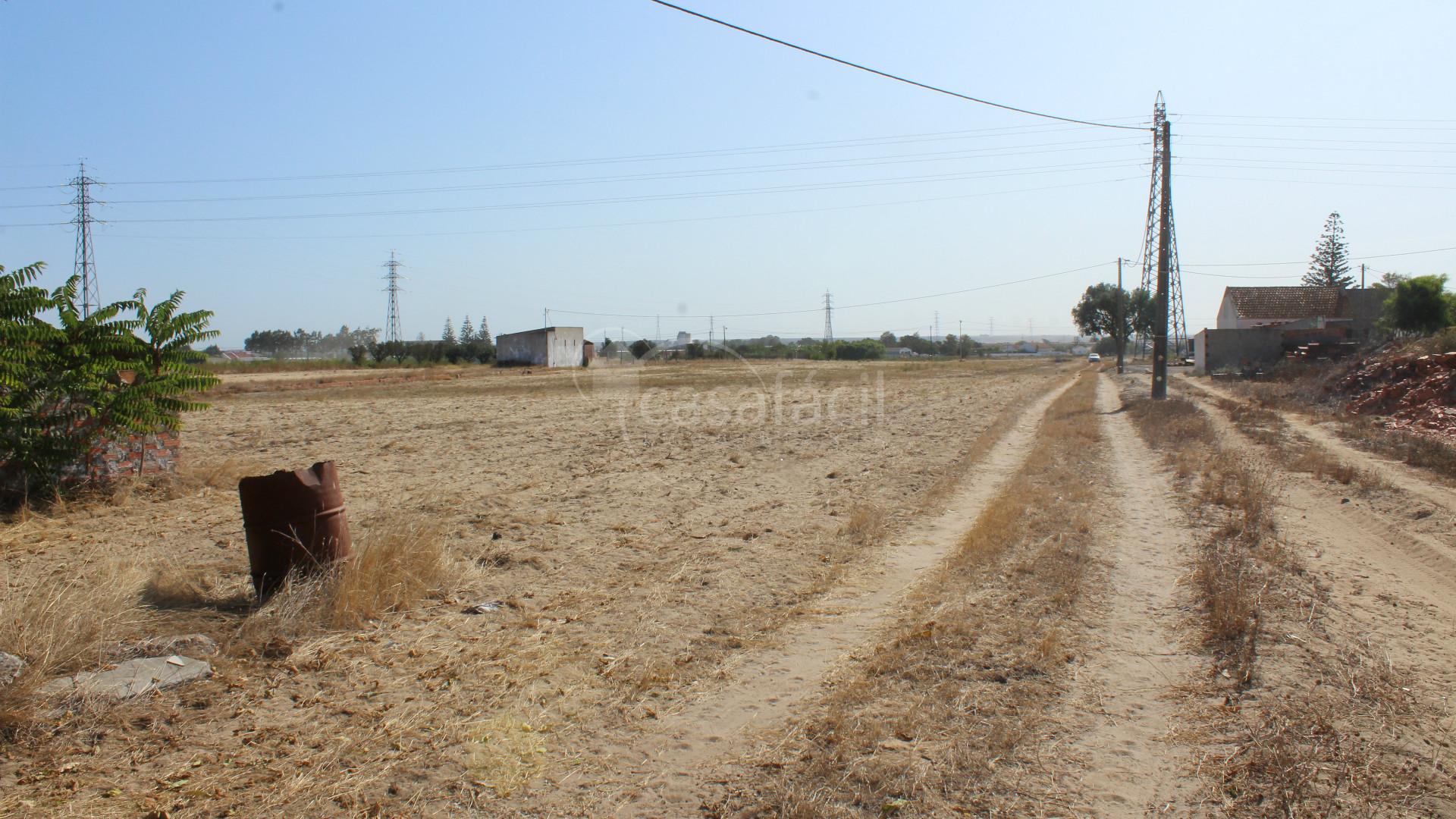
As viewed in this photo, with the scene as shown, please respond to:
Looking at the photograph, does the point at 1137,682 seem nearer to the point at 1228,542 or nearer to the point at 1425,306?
the point at 1228,542

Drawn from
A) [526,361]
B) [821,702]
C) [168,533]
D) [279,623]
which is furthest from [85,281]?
[821,702]

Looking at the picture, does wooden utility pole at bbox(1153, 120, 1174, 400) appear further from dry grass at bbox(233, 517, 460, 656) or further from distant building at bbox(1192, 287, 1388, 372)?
dry grass at bbox(233, 517, 460, 656)

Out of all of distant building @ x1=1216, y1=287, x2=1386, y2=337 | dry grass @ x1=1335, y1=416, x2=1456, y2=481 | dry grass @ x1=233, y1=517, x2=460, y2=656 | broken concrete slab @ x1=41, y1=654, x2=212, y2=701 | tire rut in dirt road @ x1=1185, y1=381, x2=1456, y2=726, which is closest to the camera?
broken concrete slab @ x1=41, y1=654, x2=212, y2=701

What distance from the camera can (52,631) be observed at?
5090mm

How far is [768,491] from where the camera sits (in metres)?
12.2

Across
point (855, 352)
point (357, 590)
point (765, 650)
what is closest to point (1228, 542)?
point (765, 650)

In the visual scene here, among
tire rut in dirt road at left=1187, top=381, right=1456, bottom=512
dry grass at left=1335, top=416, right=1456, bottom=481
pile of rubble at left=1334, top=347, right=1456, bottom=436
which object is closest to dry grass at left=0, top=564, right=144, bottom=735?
tire rut in dirt road at left=1187, top=381, right=1456, bottom=512

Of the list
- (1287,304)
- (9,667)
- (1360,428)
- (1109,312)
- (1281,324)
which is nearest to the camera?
(9,667)

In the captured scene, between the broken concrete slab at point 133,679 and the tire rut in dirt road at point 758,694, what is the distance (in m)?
2.67

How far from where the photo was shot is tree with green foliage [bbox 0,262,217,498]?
31.0ft

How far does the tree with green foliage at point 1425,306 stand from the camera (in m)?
34.7

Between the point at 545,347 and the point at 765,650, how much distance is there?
68.6 metres

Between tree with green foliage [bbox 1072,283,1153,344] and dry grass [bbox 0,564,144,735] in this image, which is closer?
dry grass [bbox 0,564,144,735]

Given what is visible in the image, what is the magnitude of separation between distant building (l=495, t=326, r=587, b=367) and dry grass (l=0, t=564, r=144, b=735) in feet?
219
